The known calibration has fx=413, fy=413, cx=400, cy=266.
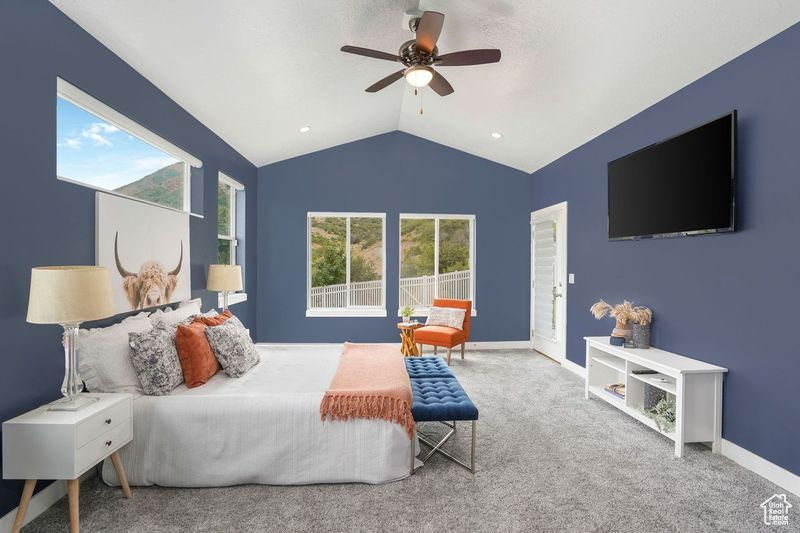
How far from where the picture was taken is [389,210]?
20.3 feet

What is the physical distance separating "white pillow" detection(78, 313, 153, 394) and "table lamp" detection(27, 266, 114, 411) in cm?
33

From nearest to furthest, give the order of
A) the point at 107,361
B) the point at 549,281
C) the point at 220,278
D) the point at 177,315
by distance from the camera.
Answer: the point at 107,361 < the point at 177,315 < the point at 220,278 < the point at 549,281

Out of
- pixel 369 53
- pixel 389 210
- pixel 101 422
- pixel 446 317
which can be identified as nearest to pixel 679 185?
pixel 369 53

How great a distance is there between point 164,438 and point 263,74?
9.38ft

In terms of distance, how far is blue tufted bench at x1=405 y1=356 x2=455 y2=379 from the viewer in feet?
10.6

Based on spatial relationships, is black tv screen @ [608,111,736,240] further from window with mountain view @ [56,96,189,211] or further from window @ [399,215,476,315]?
window with mountain view @ [56,96,189,211]

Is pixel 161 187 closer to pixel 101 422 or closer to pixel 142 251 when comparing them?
pixel 142 251

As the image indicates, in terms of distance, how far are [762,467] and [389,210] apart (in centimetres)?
483

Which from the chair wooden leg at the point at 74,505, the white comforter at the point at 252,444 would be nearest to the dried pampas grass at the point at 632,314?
the white comforter at the point at 252,444

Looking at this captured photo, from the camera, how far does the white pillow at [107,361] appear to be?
7.80ft

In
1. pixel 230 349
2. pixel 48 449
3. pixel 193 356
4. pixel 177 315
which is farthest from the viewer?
pixel 177 315

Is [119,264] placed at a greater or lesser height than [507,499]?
greater

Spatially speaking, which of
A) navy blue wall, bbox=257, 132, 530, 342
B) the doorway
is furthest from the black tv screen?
navy blue wall, bbox=257, 132, 530, 342

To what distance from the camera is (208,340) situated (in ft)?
9.94
